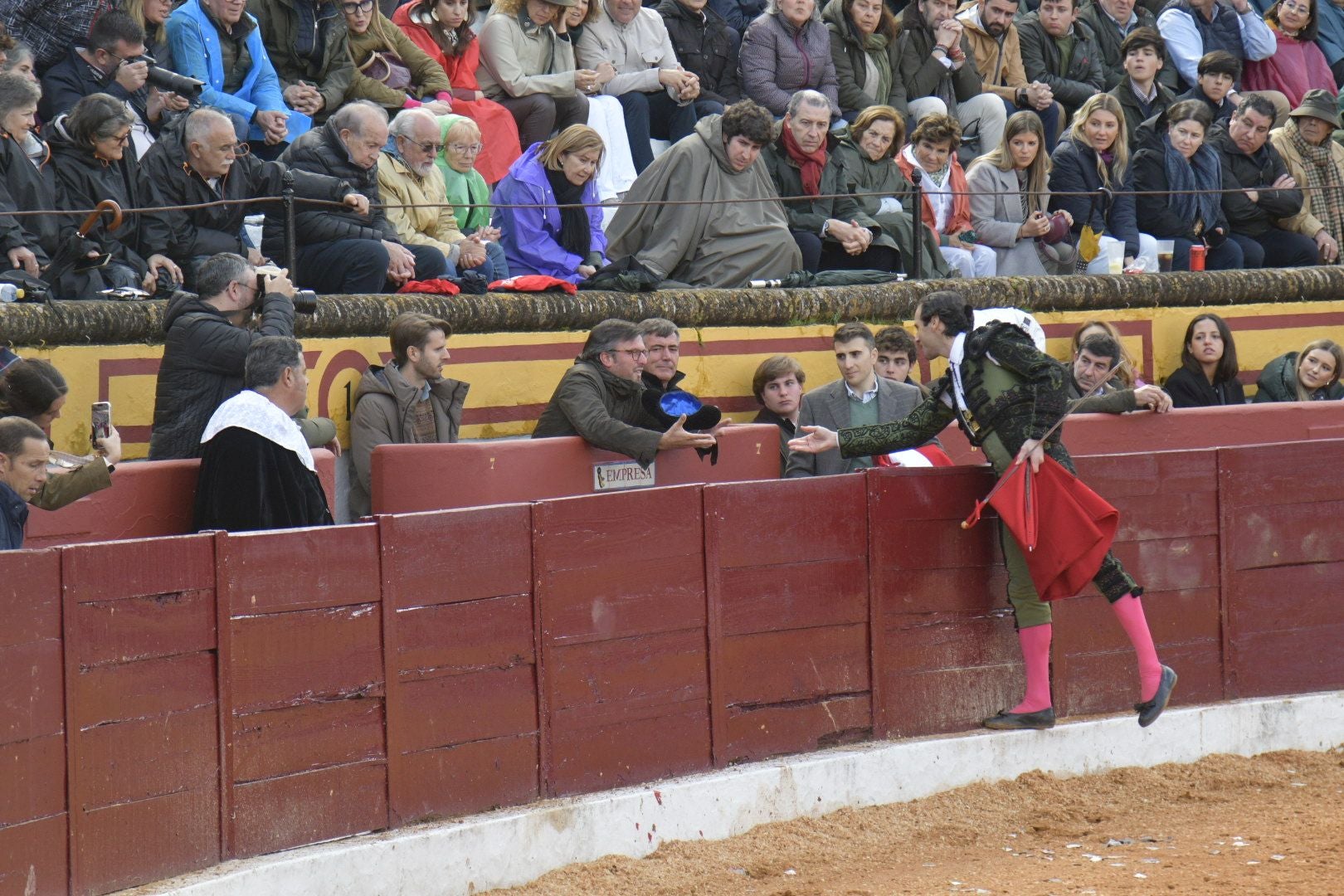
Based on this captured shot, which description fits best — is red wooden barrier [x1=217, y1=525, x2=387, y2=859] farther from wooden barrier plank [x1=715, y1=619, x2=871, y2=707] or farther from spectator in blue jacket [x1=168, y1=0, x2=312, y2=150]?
spectator in blue jacket [x1=168, y1=0, x2=312, y2=150]

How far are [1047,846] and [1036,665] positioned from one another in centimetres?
86

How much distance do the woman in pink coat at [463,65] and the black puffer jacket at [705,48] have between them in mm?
1264

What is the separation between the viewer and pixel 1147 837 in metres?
6.28

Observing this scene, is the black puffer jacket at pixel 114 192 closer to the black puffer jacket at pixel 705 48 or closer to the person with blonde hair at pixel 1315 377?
the black puffer jacket at pixel 705 48

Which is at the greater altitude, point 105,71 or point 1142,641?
point 105,71

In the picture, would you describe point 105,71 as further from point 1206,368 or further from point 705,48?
point 1206,368

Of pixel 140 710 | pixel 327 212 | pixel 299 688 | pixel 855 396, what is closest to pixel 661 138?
pixel 855 396

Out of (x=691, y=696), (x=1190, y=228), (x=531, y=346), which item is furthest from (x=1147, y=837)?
(x=1190, y=228)

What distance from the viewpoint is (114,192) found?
6922 mm

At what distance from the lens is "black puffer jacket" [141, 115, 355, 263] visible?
280 inches

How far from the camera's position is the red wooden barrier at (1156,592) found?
7336 mm

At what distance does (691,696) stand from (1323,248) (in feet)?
20.6

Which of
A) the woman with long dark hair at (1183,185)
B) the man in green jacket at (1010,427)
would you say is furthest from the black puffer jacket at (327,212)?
the woman with long dark hair at (1183,185)

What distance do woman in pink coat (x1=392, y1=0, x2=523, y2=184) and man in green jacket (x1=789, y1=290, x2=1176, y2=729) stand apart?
319 cm
